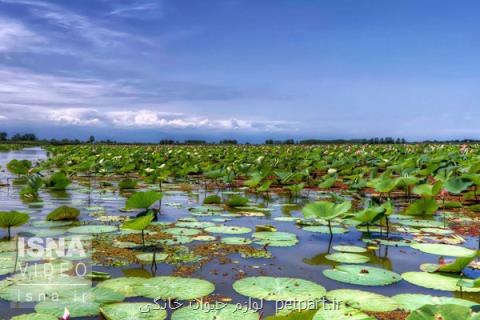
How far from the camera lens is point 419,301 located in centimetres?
288

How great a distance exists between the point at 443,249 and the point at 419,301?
1.58 m

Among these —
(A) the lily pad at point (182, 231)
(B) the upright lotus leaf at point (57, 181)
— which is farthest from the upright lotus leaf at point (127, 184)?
(A) the lily pad at point (182, 231)

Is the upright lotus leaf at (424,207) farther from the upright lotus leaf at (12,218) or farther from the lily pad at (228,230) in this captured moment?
the upright lotus leaf at (12,218)

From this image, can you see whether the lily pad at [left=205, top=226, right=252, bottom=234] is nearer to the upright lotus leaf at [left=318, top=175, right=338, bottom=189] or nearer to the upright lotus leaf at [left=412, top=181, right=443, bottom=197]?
the upright lotus leaf at [left=412, top=181, right=443, bottom=197]

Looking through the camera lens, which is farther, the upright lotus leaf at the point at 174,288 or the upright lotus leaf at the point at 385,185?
the upright lotus leaf at the point at 385,185

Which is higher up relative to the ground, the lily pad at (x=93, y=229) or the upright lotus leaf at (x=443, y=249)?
the upright lotus leaf at (x=443, y=249)

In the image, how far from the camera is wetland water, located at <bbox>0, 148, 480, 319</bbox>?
3.29 m

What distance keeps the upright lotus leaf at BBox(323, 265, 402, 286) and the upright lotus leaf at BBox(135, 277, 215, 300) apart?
1032 mm

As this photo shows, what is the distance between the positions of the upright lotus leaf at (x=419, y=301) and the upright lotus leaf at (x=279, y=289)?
0.53m

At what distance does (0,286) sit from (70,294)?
1.92 feet

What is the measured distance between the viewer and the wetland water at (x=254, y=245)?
3.29 meters

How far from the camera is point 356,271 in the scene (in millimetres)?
3518

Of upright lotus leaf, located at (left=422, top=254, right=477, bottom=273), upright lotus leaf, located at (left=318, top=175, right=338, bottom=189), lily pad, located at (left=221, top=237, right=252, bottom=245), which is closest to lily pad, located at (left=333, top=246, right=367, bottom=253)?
upright lotus leaf, located at (left=422, top=254, right=477, bottom=273)

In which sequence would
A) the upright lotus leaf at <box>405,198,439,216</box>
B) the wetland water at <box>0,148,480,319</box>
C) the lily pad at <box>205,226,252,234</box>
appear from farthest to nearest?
the upright lotus leaf at <box>405,198,439,216</box>, the lily pad at <box>205,226,252,234</box>, the wetland water at <box>0,148,480,319</box>
